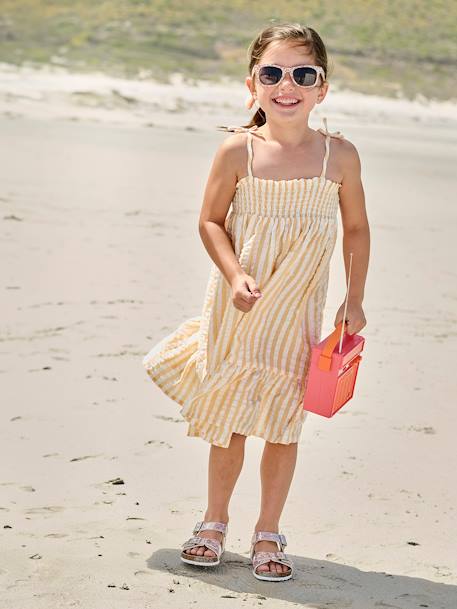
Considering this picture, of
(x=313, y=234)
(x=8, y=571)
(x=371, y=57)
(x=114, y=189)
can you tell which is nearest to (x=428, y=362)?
(x=313, y=234)

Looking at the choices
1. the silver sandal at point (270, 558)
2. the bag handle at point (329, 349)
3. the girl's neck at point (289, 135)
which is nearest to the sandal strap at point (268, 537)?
the silver sandal at point (270, 558)

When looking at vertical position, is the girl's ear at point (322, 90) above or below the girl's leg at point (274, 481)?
above

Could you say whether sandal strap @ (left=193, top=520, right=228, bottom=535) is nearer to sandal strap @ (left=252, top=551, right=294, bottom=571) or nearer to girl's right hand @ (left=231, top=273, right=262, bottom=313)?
sandal strap @ (left=252, top=551, right=294, bottom=571)

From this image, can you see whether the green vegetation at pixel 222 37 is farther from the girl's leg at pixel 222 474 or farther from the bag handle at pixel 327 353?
the bag handle at pixel 327 353

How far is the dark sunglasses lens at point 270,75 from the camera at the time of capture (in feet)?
9.98

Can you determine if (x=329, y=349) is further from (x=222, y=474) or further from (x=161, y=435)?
(x=161, y=435)

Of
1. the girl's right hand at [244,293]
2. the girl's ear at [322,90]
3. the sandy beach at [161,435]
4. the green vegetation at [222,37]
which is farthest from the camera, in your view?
the green vegetation at [222,37]

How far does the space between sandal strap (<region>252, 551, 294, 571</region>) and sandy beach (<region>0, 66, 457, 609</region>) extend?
43 mm

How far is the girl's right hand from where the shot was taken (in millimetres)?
2885

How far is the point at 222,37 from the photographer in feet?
74.7

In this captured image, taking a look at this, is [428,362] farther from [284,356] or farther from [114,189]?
[114,189]

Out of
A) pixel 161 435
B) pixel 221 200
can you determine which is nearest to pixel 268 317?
pixel 221 200

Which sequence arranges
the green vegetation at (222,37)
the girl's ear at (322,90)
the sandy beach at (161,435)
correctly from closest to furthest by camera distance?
the sandy beach at (161,435) → the girl's ear at (322,90) → the green vegetation at (222,37)

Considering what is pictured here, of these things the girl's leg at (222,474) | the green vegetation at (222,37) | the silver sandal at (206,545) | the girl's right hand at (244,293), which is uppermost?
the green vegetation at (222,37)
